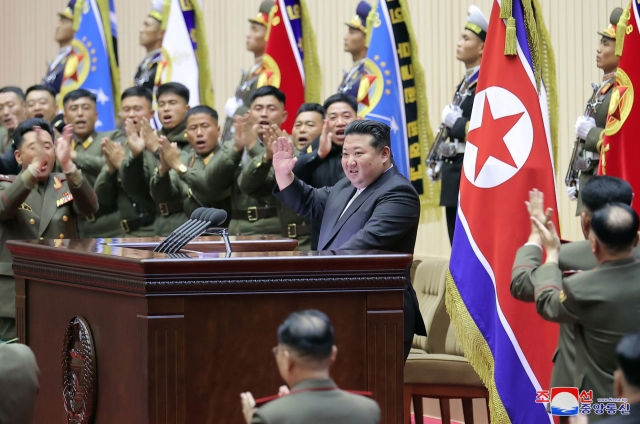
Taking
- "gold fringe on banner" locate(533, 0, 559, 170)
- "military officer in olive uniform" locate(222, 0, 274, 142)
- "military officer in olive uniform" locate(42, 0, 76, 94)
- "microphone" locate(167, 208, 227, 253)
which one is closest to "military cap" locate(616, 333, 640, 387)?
"microphone" locate(167, 208, 227, 253)

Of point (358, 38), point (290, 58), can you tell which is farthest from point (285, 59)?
point (358, 38)

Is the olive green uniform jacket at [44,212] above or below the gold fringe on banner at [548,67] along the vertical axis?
below

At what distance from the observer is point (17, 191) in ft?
14.0

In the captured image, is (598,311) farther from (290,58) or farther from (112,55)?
(112,55)

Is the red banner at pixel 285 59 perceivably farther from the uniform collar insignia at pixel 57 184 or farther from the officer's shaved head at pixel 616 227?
the officer's shaved head at pixel 616 227

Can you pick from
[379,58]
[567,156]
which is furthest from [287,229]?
[567,156]

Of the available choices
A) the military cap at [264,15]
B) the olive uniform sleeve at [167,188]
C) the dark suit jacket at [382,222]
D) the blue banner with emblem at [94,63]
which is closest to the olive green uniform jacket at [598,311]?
the dark suit jacket at [382,222]

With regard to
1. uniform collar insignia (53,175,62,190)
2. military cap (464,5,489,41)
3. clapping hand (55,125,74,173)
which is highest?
military cap (464,5,489,41)

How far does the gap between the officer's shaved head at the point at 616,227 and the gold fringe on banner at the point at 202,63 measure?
4882 millimetres

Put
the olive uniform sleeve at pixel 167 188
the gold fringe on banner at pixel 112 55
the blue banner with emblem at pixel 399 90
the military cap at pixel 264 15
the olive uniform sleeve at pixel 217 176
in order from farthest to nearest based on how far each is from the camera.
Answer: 1. the gold fringe on banner at pixel 112 55
2. the military cap at pixel 264 15
3. the olive uniform sleeve at pixel 167 188
4. the blue banner with emblem at pixel 399 90
5. the olive uniform sleeve at pixel 217 176

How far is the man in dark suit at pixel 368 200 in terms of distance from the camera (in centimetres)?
332

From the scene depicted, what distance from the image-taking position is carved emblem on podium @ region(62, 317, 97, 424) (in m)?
2.80

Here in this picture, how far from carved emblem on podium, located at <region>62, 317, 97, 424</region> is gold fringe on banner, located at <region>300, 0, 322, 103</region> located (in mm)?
3608

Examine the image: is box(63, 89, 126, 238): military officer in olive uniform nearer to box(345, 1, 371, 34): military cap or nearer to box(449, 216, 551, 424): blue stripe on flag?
box(345, 1, 371, 34): military cap
